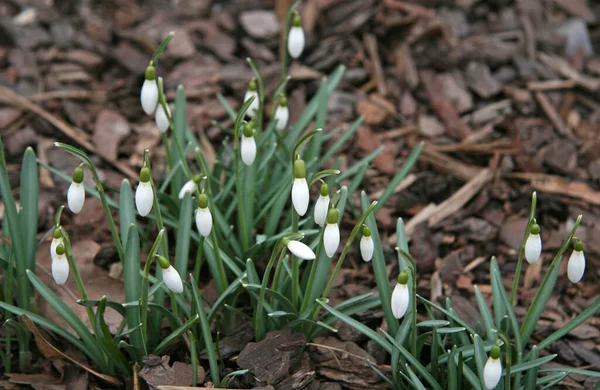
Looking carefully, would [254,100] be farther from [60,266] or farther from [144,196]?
[60,266]

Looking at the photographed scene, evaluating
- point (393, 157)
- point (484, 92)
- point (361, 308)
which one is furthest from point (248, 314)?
point (484, 92)

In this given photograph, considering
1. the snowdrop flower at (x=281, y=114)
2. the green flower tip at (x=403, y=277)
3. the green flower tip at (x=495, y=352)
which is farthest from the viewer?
the snowdrop flower at (x=281, y=114)

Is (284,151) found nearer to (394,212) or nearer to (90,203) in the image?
(394,212)

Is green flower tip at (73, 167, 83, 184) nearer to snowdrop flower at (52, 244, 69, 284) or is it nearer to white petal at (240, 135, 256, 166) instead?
snowdrop flower at (52, 244, 69, 284)

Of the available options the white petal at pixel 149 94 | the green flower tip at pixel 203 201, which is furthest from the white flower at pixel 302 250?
the white petal at pixel 149 94

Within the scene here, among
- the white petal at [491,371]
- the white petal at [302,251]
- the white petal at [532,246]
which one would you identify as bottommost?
the white petal at [491,371]

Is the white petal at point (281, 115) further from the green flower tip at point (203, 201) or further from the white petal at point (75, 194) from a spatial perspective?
the white petal at point (75, 194)

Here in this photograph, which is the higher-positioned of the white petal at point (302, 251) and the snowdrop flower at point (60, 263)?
the snowdrop flower at point (60, 263)
